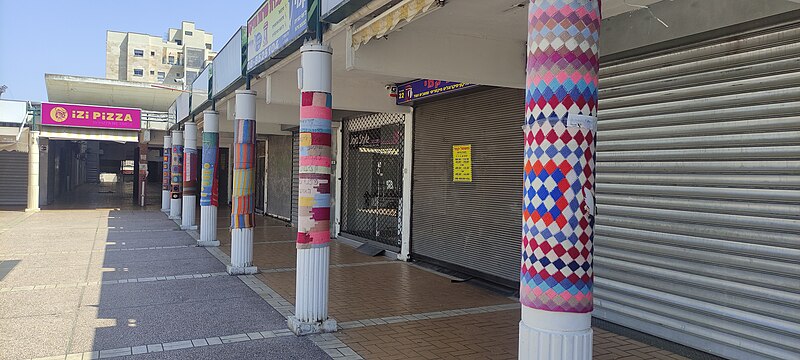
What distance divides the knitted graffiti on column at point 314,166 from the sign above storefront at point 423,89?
302 centimetres

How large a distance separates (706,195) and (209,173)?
29.4 feet

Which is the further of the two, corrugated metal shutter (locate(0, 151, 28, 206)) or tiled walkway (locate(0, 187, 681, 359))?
corrugated metal shutter (locate(0, 151, 28, 206))

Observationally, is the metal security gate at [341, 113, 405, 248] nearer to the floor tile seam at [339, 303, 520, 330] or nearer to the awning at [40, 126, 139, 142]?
the floor tile seam at [339, 303, 520, 330]

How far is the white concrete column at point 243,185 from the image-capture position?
8.42m

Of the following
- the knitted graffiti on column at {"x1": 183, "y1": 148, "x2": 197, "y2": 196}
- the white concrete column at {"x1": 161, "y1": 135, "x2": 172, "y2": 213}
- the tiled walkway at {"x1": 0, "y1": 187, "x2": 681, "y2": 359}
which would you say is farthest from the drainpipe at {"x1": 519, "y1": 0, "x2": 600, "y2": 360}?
the white concrete column at {"x1": 161, "y1": 135, "x2": 172, "y2": 213}

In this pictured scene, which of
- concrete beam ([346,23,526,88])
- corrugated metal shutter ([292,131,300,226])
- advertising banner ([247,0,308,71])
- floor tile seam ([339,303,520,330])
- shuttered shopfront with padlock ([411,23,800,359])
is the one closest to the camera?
shuttered shopfront with padlock ([411,23,800,359])

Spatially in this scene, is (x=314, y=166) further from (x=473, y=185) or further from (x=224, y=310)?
(x=473, y=185)

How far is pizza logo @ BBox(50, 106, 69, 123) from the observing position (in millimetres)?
19406

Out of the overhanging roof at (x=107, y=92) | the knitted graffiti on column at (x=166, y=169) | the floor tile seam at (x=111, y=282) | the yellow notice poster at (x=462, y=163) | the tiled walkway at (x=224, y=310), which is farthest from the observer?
the overhanging roof at (x=107, y=92)

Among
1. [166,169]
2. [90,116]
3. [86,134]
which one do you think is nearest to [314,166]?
[166,169]

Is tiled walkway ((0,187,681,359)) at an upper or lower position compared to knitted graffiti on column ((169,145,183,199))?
lower

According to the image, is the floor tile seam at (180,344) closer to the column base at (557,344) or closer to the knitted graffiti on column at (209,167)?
the column base at (557,344)

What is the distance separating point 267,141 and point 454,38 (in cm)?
1360

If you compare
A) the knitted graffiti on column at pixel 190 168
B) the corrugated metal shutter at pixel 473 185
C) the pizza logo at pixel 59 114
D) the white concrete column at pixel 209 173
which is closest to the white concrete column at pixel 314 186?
the corrugated metal shutter at pixel 473 185
